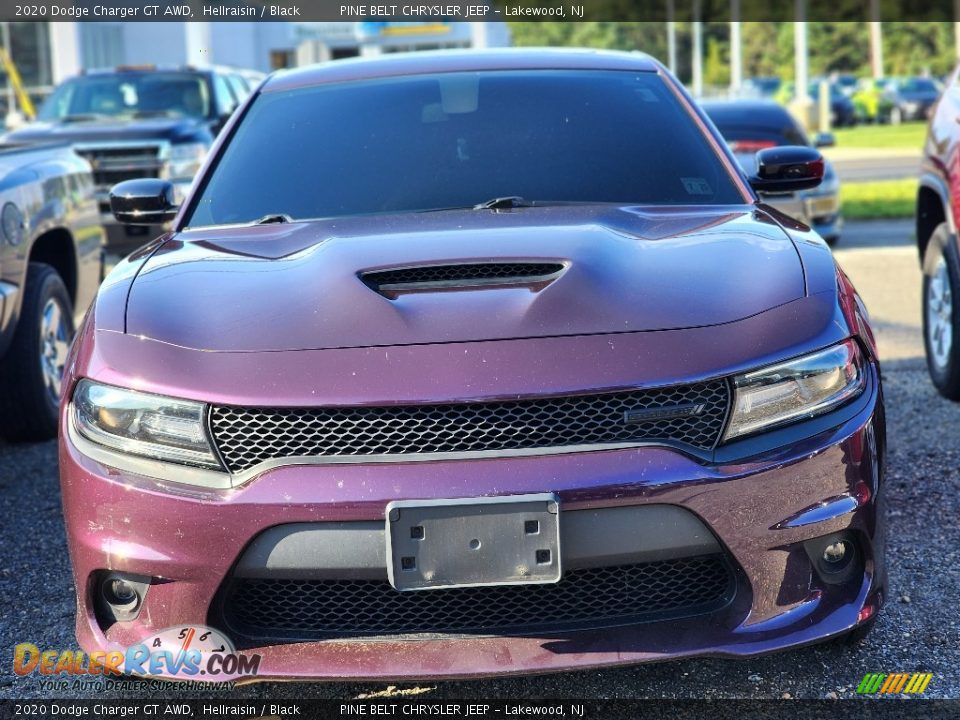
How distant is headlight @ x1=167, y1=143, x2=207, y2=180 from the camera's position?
431 inches

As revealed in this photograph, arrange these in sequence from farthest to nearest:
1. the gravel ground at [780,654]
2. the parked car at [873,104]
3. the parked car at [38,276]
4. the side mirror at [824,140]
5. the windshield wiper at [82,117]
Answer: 1. the parked car at [873,104]
2. the side mirror at [824,140]
3. the windshield wiper at [82,117]
4. the parked car at [38,276]
5. the gravel ground at [780,654]

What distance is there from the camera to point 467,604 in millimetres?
2451

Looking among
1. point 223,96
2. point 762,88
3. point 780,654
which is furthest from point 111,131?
point 762,88

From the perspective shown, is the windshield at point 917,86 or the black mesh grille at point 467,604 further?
the windshield at point 917,86

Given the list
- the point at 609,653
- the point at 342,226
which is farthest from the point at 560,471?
the point at 342,226

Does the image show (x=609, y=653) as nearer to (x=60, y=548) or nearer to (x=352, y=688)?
(x=352, y=688)

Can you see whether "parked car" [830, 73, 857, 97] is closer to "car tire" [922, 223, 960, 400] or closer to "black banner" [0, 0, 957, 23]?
"black banner" [0, 0, 957, 23]

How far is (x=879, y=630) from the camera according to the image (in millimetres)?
3129

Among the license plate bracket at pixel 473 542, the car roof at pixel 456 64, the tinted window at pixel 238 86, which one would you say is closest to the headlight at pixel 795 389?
the license plate bracket at pixel 473 542

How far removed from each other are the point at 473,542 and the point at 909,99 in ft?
152

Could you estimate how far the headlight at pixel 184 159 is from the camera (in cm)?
1094

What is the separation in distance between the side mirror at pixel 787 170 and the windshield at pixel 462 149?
0.23 m

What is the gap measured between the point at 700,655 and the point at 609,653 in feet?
0.60

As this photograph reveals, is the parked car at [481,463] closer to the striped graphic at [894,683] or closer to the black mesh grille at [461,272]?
the black mesh grille at [461,272]
